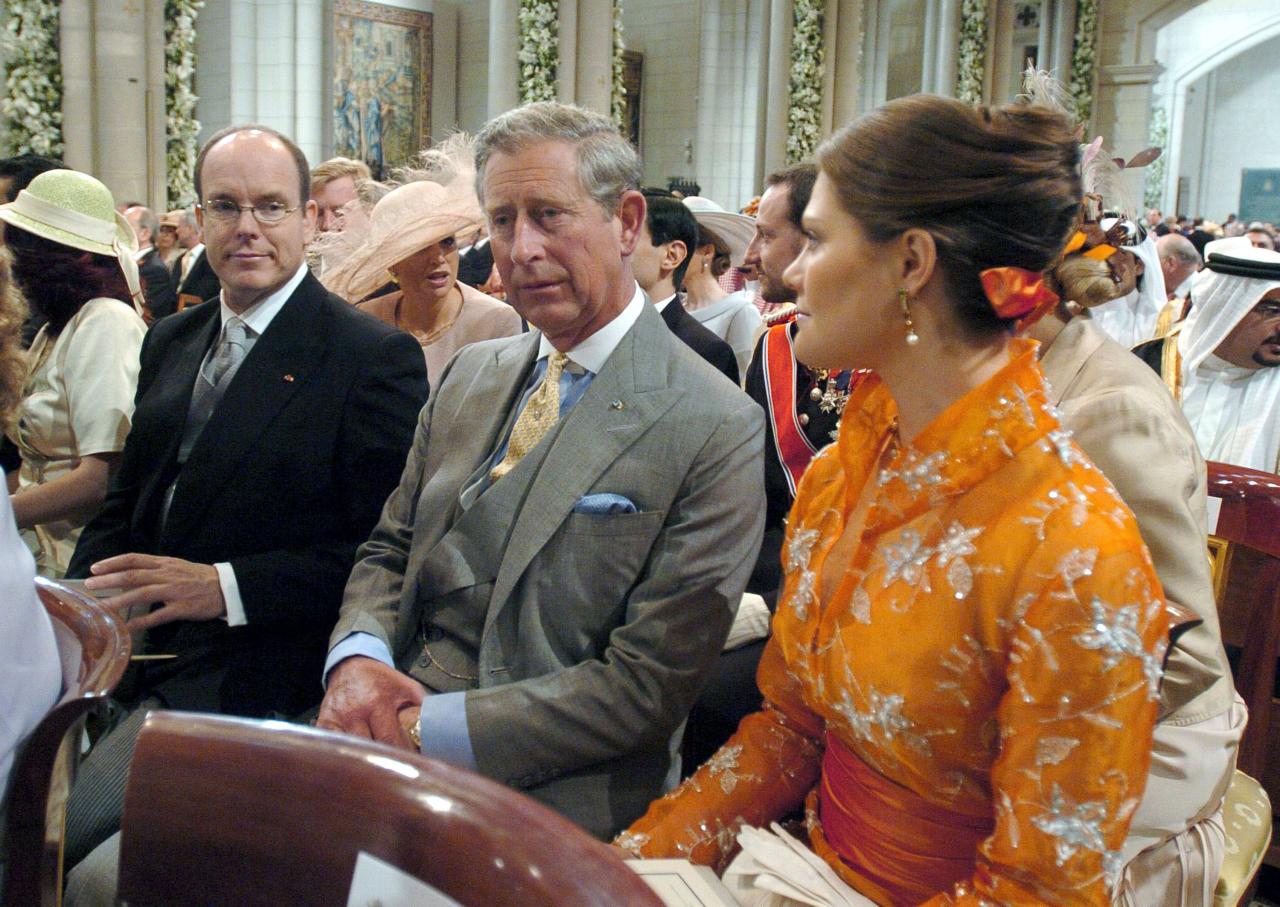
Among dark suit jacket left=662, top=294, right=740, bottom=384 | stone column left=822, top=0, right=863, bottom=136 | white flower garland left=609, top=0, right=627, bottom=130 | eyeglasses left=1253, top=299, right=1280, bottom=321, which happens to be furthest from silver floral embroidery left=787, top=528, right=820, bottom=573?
stone column left=822, top=0, right=863, bottom=136

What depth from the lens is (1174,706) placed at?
1756 millimetres

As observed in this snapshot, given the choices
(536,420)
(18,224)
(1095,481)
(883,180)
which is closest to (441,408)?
(536,420)

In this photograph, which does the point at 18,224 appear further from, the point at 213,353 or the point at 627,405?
the point at 627,405

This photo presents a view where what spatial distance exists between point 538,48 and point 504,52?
334 millimetres

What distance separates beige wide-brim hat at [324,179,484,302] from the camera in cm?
390

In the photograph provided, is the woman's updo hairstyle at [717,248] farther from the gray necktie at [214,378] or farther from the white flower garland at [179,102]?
the white flower garland at [179,102]

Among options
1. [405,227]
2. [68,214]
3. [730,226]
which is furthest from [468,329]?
[730,226]

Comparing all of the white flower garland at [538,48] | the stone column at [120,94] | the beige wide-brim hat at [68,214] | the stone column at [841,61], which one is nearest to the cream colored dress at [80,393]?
the beige wide-brim hat at [68,214]

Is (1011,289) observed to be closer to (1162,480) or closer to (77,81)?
(1162,480)

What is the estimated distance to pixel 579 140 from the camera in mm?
2010

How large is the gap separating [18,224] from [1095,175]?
284 cm

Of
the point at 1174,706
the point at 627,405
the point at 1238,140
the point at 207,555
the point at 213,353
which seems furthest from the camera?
the point at 1238,140

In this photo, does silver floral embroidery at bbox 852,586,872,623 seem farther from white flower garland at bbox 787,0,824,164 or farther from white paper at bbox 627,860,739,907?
white flower garland at bbox 787,0,824,164

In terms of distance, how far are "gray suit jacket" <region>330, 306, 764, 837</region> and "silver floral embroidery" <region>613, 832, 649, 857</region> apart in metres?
0.22
